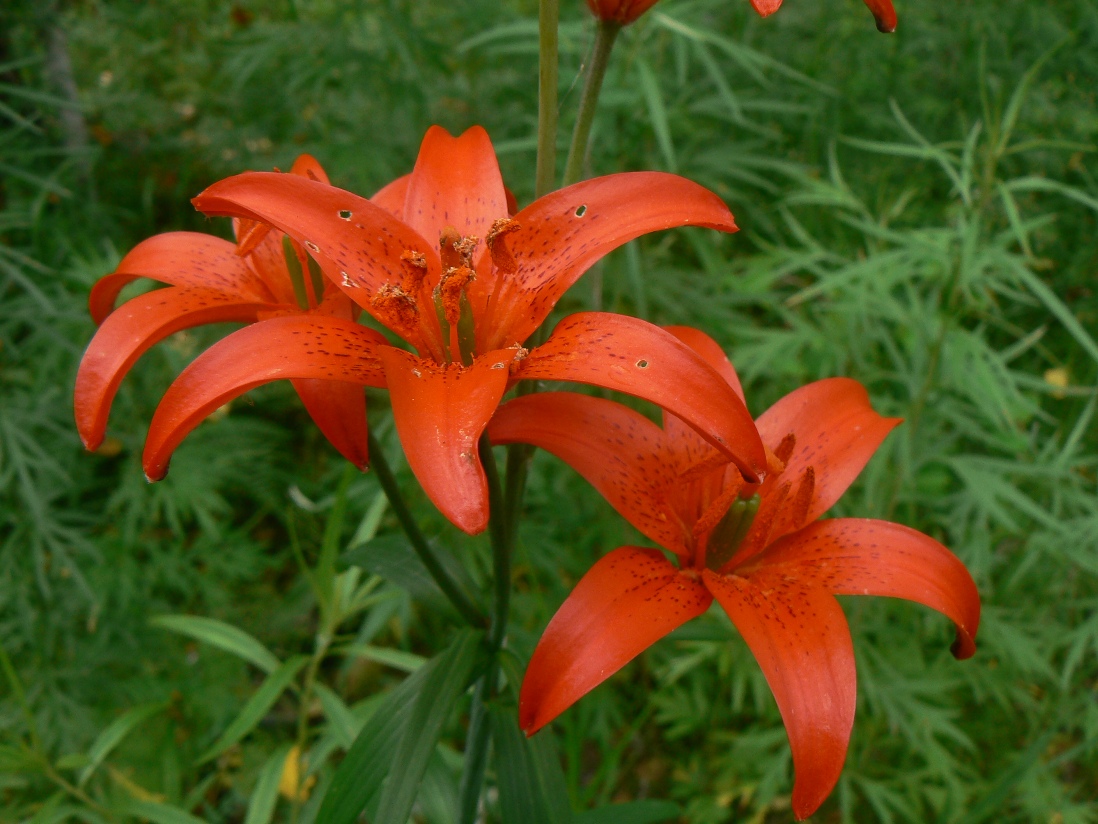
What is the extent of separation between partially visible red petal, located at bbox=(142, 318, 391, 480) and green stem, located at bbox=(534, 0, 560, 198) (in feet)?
0.68

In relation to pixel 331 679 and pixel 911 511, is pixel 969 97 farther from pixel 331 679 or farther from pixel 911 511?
pixel 331 679

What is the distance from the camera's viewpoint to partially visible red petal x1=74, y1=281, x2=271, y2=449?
1.92 ft

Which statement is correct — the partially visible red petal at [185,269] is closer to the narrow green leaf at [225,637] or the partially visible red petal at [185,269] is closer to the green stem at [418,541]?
the green stem at [418,541]

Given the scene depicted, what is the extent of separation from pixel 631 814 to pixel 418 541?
0.46m

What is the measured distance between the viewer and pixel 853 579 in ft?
2.23

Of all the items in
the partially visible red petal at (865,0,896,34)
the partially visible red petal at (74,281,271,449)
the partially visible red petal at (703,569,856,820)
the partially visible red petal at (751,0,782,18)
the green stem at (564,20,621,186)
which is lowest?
the partially visible red petal at (703,569,856,820)

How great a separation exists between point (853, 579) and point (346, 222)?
1.58 feet

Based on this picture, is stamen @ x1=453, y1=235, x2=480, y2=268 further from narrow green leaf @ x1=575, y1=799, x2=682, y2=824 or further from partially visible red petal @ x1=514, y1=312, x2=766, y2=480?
narrow green leaf @ x1=575, y1=799, x2=682, y2=824

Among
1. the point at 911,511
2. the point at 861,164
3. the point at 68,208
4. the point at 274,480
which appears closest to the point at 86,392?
the point at 911,511

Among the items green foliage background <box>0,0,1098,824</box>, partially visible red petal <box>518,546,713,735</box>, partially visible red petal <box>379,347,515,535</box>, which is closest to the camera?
partially visible red petal <box>379,347,515,535</box>

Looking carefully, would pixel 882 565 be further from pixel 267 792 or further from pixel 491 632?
pixel 267 792

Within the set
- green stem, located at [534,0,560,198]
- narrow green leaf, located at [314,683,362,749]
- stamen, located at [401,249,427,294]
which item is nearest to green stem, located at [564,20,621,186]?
green stem, located at [534,0,560,198]

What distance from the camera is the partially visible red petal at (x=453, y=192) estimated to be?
0.70 meters

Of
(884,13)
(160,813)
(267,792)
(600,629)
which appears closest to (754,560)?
(600,629)
